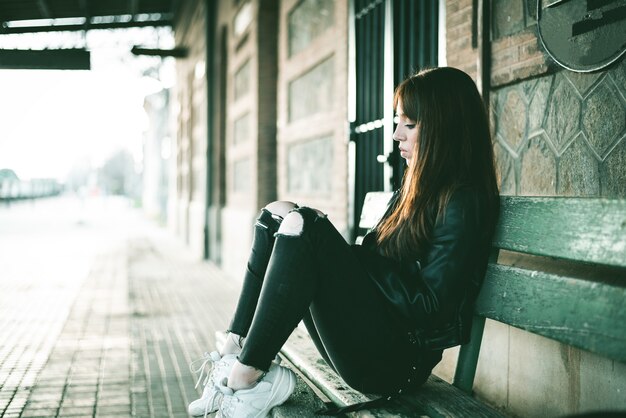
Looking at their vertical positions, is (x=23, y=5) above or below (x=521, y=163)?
above

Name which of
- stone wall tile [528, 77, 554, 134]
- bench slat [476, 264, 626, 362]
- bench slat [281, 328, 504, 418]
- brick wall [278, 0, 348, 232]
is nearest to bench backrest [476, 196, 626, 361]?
bench slat [476, 264, 626, 362]

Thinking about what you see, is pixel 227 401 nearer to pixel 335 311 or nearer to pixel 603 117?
pixel 335 311

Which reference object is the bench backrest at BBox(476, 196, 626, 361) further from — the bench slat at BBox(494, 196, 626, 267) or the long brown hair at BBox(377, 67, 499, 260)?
the long brown hair at BBox(377, 67, 499, 260)

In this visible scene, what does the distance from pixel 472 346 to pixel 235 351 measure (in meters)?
0.87

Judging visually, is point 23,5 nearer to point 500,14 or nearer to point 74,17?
point 74,17

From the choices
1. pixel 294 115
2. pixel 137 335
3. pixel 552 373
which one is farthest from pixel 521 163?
pixel 294 115

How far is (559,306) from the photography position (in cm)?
167

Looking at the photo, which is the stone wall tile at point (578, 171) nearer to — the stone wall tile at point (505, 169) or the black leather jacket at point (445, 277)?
the stone wall tile at point (505, 169)

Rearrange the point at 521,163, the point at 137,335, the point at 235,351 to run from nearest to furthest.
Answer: the point at 235,351 → the point at 521,163 → the point at 137,335

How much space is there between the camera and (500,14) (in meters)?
2.90

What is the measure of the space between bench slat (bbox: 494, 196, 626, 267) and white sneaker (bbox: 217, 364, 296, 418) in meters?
0.83

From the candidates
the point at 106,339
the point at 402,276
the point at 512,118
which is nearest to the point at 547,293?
the point at 402,276

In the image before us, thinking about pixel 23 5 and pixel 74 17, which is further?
pixel 74 17

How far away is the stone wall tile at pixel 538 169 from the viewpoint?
8.48ft
